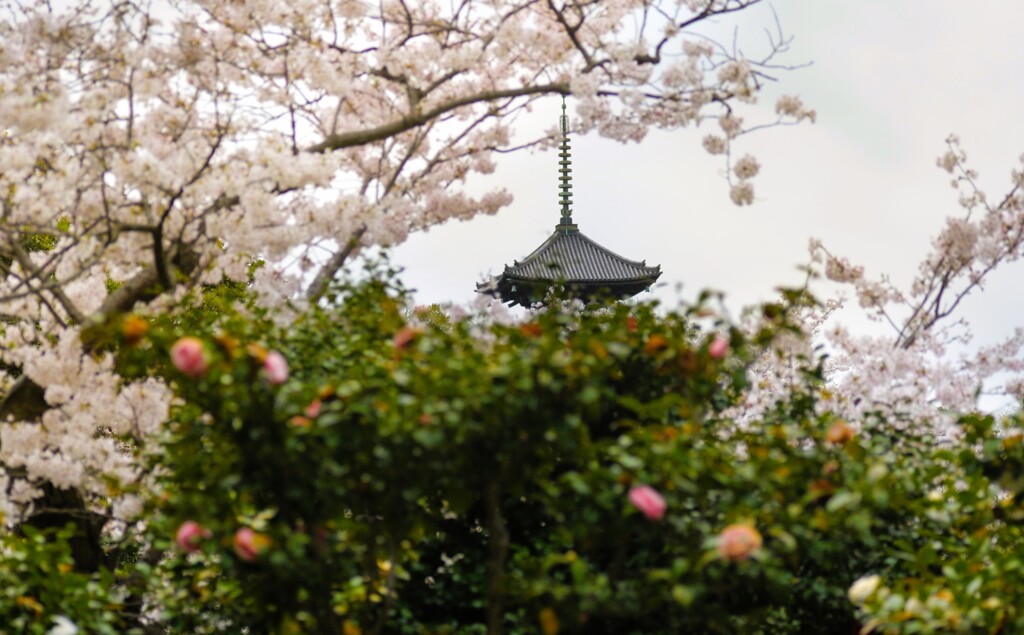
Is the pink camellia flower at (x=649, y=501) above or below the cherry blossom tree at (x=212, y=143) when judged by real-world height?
below

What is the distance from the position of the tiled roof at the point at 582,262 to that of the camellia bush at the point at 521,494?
19.5 meters

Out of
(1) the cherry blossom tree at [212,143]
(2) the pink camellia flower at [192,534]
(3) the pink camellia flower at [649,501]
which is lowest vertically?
(3) the pink camellia flower at [649,501]

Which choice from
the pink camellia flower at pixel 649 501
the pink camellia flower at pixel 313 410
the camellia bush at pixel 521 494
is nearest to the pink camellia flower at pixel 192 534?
the camellia bush at pixel 521 494

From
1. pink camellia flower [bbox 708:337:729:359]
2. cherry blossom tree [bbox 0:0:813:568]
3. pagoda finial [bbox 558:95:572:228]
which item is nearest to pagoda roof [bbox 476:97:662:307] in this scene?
pagoda finial [bbox 558:95:572:228]

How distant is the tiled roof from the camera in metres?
26.0

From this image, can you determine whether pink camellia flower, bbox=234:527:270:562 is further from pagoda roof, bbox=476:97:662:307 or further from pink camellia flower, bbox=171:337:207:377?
pagoda roof, bbox=476:97:662:307

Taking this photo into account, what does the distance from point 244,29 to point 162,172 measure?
49.6 inches

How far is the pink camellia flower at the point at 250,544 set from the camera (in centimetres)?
455

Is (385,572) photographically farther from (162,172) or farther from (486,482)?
(162,172)

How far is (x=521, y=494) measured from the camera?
233 inches

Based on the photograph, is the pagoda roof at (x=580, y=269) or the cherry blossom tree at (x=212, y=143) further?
the pagoda roof at (x=580, y=269)

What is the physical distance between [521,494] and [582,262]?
836 inches

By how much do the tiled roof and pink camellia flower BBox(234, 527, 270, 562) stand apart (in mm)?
20949

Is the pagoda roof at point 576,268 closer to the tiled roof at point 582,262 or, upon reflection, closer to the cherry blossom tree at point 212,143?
the tiled roof at point 582,262
